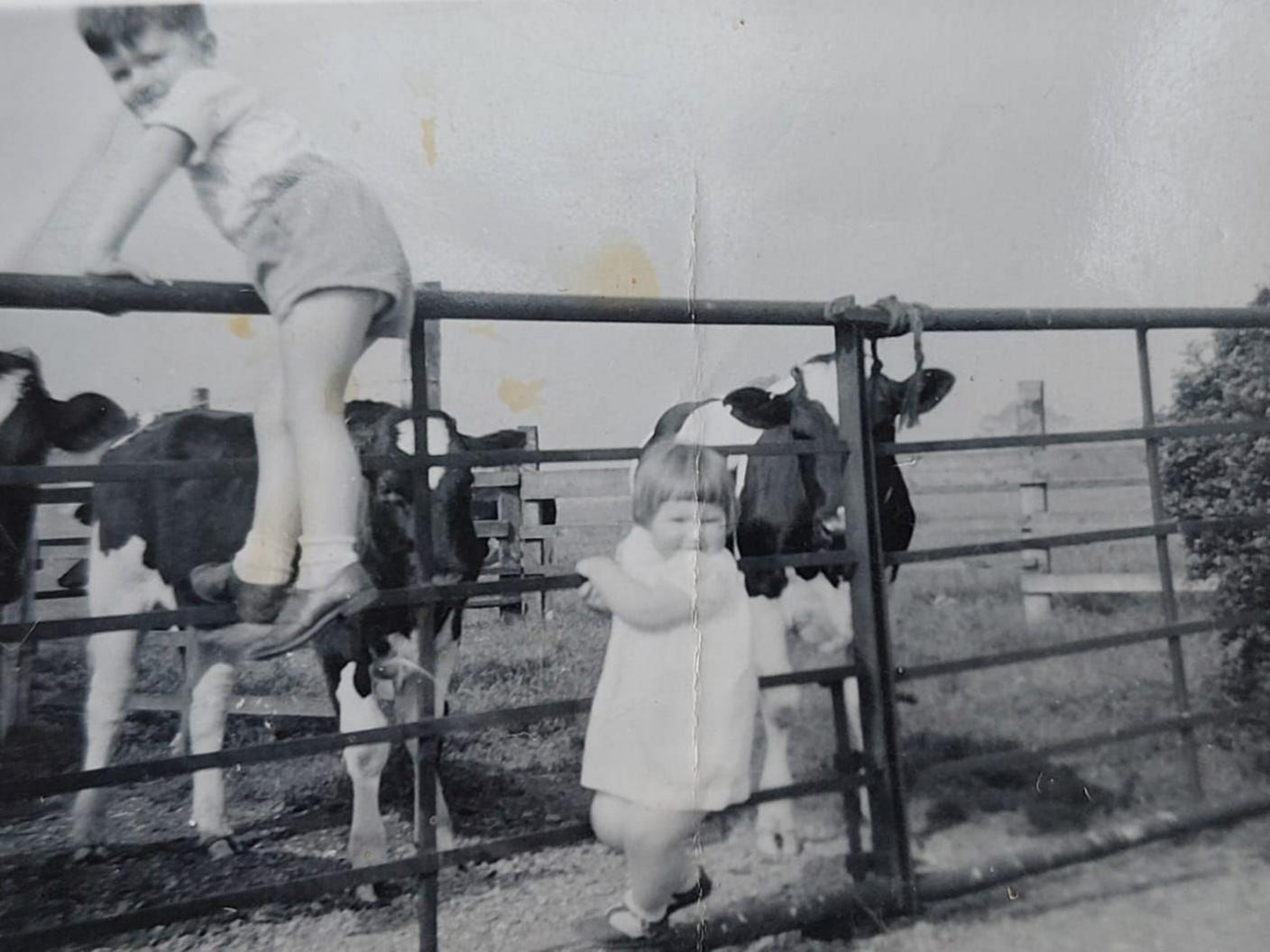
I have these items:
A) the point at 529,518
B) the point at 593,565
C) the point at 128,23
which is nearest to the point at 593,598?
the point at 593,565

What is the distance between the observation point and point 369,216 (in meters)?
1.40

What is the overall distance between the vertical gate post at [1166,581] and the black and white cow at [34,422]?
5.70 feet

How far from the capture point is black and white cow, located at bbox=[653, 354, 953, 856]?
60.2 inches

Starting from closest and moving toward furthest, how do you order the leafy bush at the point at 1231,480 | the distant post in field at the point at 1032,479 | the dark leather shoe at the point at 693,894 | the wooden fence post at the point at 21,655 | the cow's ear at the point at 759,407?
the wooden fence post at the point at 21,655
the dark leather shoe at the point at 693,894
the cow's ear at the point at 759,407
the distant post in field at the point at 1032,479
the leafy bush at the point at 1231,480

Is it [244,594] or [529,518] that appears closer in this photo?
[244,594]

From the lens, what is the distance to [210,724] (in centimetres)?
129

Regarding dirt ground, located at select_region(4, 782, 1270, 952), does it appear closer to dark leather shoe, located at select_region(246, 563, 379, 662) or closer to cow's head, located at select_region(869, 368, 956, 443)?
dark leather shoe, located at select_region(246, 563, 379, 662)

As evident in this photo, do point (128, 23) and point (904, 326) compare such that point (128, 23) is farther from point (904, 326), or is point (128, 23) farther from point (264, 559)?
point (904, 326)

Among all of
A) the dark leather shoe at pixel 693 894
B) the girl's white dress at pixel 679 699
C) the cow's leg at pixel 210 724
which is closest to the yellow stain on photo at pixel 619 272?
the girl's white dress at pixel 679 699

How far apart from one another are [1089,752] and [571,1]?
62.2 inches

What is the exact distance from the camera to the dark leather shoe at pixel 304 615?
1.31m

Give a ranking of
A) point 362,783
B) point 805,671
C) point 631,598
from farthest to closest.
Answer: point 805,671, point 631,598, point 362,783

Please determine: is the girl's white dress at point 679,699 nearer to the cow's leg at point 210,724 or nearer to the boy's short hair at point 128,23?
the cow's leg at point 210,724

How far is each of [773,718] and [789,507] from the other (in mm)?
353
